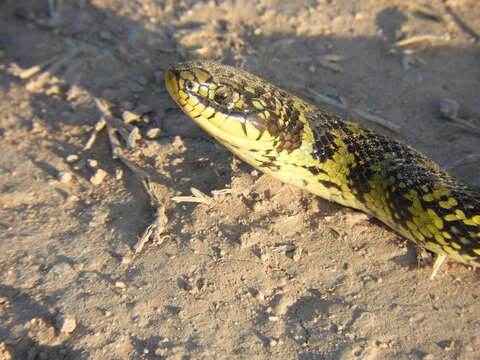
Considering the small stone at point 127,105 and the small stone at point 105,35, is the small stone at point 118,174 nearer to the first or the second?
the small stone at point 127,105

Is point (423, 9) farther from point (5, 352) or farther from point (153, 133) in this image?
point (5, 352)

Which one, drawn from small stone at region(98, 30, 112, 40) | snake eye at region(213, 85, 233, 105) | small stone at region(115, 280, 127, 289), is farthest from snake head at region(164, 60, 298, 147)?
small stone at region(98, 30, 112, 40)

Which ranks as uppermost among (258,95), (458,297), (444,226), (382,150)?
(258,95)

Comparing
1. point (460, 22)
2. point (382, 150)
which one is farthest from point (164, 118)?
point (460, 22)

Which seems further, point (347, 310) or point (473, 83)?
point (473, 83)

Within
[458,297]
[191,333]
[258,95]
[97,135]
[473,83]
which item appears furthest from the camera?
[473,83]

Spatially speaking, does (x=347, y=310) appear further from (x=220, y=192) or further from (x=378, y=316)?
(x=220, y=192)
